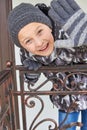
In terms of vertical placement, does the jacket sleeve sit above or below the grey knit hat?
below

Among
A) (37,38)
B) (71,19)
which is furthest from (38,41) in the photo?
(71,19)

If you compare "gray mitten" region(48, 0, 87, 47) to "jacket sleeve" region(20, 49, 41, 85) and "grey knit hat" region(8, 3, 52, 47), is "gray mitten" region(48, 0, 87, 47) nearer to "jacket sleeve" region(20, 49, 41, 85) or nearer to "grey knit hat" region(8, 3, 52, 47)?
"grey knit hat" region(8, 3, 52, 47)

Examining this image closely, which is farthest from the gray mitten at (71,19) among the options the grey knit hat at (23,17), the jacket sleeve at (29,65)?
the jacket sleeve at (29,65)

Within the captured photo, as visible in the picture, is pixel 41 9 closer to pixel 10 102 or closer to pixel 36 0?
pixel 10 102

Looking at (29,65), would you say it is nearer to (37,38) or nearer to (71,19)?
(37,38)

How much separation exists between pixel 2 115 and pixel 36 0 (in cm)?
84

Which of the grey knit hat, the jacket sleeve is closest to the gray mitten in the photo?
the grey knit hat

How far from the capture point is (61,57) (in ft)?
3.49

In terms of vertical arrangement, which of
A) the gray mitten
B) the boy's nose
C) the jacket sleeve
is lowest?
the jacket sleeve

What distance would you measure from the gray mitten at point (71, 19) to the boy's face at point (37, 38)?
7 centimetres

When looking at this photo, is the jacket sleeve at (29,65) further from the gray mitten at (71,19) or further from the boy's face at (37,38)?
the gray mitten at (71,19)

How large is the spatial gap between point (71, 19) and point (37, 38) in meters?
0.15

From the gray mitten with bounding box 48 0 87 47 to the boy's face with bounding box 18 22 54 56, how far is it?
2.6 inches

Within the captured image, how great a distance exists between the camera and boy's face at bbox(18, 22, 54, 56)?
39.2 inches
